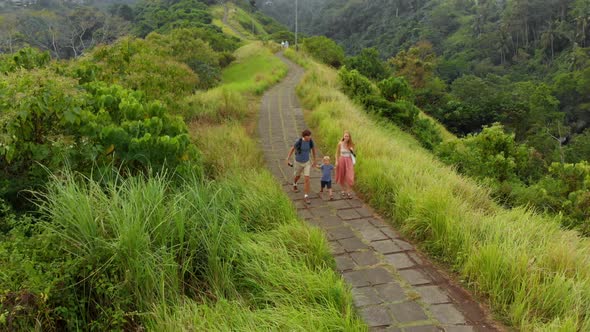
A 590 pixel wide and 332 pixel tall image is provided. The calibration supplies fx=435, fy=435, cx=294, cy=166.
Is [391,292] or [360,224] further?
[360,224]

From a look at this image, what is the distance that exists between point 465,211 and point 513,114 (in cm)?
2865

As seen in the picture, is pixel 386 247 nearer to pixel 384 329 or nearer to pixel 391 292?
pixel 391 292

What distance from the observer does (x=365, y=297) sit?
13.9 feet

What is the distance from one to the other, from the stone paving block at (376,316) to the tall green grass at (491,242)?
100 centimetres

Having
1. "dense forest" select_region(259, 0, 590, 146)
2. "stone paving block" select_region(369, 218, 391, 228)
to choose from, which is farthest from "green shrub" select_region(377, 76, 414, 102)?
"dense forest" select_region(259, 0, 590, 146)

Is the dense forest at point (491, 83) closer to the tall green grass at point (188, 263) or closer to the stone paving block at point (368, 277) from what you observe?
the stone paving block at point (368, 277)

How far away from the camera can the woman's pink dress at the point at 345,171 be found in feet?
23.0

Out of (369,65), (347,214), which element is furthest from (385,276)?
(369,65)

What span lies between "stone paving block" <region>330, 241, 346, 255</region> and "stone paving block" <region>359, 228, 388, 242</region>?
16.3 inches

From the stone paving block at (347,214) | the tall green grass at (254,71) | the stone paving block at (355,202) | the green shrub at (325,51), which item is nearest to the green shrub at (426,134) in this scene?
the tall green grass at (254,71)

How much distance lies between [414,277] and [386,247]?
693 mm

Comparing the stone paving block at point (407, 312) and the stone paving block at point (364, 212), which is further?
the stone paving block at point (364, 212)

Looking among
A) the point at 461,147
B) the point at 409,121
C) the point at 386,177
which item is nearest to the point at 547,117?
the point at 409,121

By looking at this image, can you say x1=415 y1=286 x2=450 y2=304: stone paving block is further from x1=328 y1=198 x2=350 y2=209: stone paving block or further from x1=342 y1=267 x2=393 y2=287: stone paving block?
x1=328 y1=198 x2=350 y2=209: stone paving block
